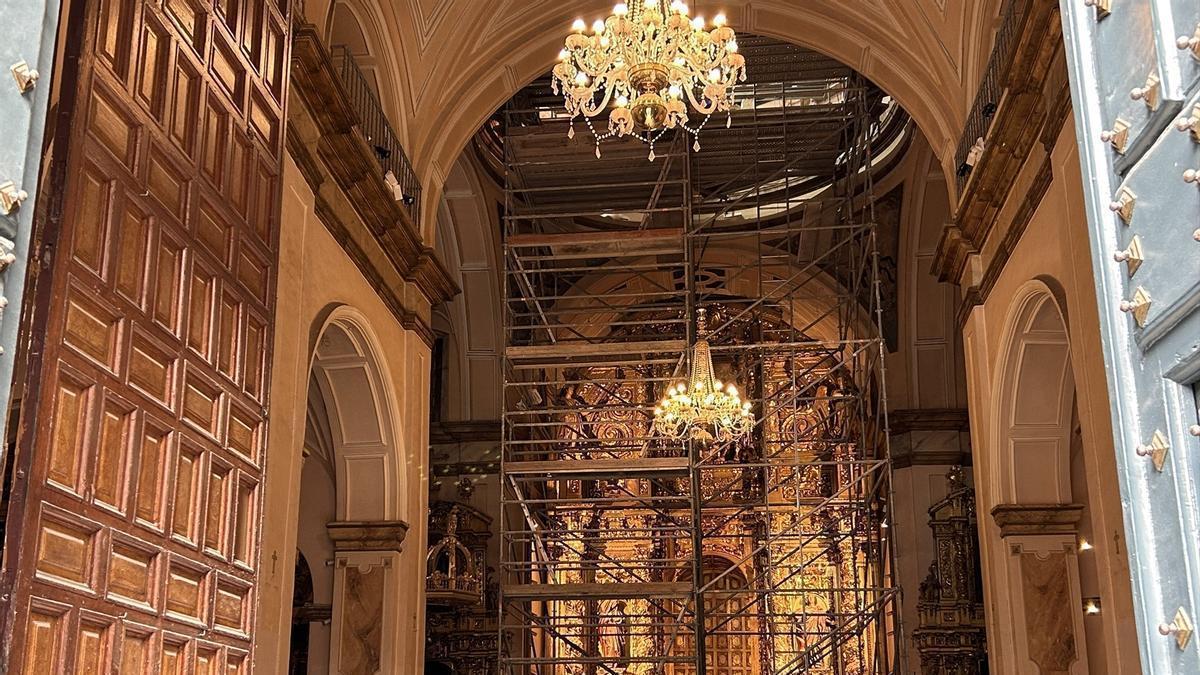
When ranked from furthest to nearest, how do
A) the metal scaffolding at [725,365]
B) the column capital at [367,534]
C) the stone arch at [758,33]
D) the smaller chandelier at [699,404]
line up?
the metal scaffolding at [725,365] → the smaller chandelier at [699,404] → the stone arch at [758,33] → the column capital at [367,534]

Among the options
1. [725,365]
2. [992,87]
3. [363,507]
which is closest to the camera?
→ [992,87]

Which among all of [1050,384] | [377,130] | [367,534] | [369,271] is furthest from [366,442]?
[1050,384]

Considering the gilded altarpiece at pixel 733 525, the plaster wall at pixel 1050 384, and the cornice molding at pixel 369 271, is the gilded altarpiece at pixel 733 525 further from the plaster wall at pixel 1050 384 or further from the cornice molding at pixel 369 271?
the plaster wall at pixel 1050 384

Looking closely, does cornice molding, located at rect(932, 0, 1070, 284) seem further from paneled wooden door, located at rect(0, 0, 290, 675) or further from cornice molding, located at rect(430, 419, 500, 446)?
cornice molding, located at rect(430, 419, 500, 446)

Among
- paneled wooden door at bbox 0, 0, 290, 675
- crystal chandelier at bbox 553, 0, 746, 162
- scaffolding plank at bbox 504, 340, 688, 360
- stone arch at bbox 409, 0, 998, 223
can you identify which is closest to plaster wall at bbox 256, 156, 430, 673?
scaffolding plank at bbox 504, 340, 688, 360

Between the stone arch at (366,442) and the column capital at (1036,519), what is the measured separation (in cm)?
504

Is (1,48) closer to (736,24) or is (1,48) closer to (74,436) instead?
(74,436)

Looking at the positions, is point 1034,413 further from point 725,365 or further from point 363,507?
point 725,365

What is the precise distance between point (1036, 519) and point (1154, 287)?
9067 millimetres

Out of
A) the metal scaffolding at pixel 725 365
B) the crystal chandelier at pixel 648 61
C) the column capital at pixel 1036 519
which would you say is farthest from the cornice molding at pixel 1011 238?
the metal scaffolding at pixel 725 365

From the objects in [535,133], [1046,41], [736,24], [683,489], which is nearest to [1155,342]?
[1046,41]

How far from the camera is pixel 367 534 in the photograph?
11.3 meters

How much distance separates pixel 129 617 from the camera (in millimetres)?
4004

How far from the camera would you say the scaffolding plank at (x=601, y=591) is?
40.0 feet
